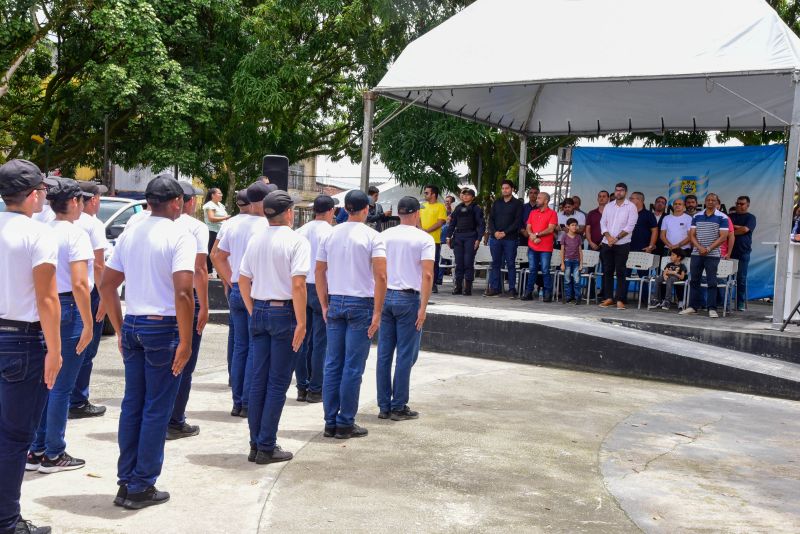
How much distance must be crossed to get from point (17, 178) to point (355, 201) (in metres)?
2.96

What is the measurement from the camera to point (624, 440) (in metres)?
7.20

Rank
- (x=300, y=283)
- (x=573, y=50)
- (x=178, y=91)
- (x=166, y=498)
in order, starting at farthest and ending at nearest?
1. (x=178, y=91)
2. (x=573, y=50)
3. (x=300, y=283)
4. (x=166, y=498)

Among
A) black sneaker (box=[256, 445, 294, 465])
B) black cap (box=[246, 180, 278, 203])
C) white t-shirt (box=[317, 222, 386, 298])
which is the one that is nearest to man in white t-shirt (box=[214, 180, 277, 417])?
black cap (box=[246, 180, 278, 203])

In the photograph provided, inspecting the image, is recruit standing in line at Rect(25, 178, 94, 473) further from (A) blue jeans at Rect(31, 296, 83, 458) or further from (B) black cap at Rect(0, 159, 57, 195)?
(B) black cap at Rect(0, 159, 57, 195)

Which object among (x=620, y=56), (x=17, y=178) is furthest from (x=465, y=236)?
(x=17, y=178)

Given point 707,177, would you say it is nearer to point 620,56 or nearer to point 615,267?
point 615,267

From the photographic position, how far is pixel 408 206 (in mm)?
7426

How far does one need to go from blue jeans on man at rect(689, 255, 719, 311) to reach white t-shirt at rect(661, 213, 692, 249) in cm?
94

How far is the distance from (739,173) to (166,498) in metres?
14.1

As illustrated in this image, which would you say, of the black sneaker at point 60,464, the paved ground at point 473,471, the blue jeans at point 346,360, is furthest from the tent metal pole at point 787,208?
the black sneaker at point 60,464

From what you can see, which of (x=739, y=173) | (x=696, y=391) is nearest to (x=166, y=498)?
(x=696, y=391)

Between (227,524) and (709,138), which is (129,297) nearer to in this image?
(227,524)

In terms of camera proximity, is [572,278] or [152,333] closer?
[152,333]

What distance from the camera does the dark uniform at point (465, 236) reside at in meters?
14.7
